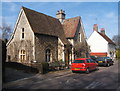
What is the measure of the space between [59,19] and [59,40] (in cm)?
853

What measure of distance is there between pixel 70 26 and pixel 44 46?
29.0 feet

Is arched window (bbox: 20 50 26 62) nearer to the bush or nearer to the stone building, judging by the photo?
the stone building

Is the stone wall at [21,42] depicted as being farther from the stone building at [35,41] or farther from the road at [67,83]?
the road at [67,83]

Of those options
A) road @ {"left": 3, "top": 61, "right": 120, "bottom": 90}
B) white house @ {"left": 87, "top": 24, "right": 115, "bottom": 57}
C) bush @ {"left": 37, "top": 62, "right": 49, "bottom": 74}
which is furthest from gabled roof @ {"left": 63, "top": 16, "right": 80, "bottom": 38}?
white house @ {"left": 87, "top": 24, "right": 115, "bottom": 57}

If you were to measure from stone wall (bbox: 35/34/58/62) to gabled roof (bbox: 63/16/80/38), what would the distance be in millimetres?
3560

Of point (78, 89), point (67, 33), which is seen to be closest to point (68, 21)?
point (67, 33)

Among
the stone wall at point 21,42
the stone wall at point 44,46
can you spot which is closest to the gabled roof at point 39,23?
the stone wall at point 21,42

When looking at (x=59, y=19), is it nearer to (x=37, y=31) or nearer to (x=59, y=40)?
(x=59, y=40)

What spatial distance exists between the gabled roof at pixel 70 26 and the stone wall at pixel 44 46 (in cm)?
356

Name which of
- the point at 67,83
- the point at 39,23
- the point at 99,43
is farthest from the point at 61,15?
the point at 67,83

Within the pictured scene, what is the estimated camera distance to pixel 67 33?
25.3m

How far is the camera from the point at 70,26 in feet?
87.0

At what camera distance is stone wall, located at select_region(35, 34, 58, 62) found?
62.2 feet

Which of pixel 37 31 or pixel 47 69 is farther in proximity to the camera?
pixel 37 31
